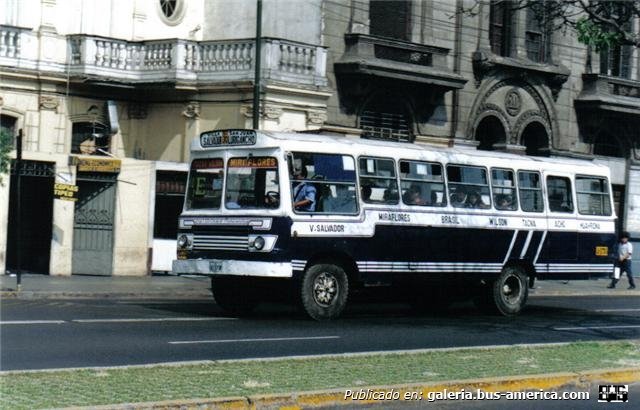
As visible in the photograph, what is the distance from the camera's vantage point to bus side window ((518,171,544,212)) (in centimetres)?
2389

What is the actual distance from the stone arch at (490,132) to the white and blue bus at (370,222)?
571 inches

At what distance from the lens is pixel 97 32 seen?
3253 centimetres

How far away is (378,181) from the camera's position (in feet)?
69.8

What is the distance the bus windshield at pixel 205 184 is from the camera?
20.6 meters

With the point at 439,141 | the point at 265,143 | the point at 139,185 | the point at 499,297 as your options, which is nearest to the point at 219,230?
the point at 265,143

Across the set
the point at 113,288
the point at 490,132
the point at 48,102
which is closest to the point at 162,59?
the point at 48,102

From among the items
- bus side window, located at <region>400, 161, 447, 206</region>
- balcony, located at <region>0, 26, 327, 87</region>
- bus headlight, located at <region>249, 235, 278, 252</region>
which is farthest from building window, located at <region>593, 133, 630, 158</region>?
bus headlight, located at <region>249, 235, 278, 252</region>

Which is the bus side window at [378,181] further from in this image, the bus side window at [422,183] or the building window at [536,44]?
the building window at [536,44]

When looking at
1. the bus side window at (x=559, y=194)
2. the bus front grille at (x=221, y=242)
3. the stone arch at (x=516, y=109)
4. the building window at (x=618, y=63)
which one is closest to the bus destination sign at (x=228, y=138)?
the bus front grille at (x=221, y=242)

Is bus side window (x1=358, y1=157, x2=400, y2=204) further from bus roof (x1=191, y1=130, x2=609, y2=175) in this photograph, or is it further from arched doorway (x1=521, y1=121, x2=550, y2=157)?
arched doorway (x1=521, y1=121, x2=550, y2=157)

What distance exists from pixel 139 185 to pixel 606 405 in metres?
20.9

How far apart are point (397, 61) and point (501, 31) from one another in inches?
236

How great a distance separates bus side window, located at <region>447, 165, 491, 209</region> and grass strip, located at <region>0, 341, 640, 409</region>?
7.06 m

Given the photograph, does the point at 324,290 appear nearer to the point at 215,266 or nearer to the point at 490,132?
the point at 215,266
